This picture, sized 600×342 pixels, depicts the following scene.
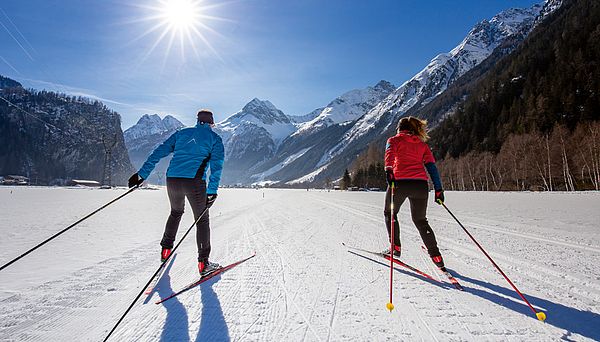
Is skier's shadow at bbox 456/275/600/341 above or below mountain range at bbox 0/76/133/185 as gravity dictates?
below

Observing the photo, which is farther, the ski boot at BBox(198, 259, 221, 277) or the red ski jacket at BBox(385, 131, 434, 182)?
the red ski jacket at BBox(385, 131, 434, 182)

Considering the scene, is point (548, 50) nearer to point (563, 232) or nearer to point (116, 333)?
point (563, 232)

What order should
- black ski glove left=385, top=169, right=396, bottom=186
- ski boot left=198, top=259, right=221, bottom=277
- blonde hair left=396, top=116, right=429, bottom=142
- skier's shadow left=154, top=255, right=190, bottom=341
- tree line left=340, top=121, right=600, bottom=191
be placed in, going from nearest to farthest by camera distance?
skier's shadow left=154, top=255, right=190, bottom=341 → ski boot left=198, top=259, right=221, bottom=277 → black ski glove left=385, top=169, right=396, bottom=186 → blonde hair left=396, top=116, right=429, bottom=142 → tree line left=340, top=121, right=600, bottom=191

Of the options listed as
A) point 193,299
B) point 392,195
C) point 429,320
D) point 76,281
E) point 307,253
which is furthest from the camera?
point 307,253

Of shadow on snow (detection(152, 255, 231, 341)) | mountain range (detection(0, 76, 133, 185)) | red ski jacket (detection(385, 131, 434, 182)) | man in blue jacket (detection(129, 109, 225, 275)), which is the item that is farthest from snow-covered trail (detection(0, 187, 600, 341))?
mountain range (detection(0, 76, 133, 185))

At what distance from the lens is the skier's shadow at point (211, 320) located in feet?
7.19

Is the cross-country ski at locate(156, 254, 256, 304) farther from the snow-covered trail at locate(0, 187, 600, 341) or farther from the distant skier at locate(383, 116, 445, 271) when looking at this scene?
the distant skier at locate(383, 116, 445, 271)

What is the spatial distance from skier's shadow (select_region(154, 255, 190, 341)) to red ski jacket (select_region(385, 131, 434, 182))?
10.0ft

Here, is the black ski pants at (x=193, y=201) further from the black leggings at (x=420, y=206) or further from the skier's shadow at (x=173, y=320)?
the black leggings at (x=420, y=206)

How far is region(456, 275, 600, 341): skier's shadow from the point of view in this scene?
2268 mm

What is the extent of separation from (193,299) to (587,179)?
5087 cm

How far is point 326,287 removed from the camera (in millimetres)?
3242

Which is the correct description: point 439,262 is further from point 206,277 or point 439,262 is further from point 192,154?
point 192,154

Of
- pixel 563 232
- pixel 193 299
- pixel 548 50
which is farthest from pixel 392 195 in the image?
pixel 548 50
